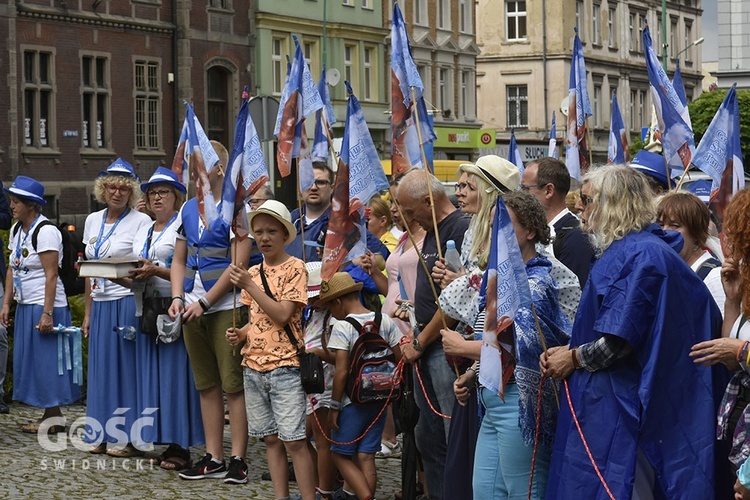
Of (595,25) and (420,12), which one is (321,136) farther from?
(595,25)

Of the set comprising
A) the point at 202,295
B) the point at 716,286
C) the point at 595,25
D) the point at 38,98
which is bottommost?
the point at 202,295

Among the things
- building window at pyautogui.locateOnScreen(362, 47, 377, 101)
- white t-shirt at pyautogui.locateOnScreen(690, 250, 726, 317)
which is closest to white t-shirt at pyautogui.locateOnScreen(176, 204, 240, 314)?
white t-shirt at pyautogui.locateOnScreen(690, 250, 726, 317)

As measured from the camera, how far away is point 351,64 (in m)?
48.9

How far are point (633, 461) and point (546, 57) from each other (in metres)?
60.2

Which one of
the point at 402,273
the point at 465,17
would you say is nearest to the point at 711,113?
the point at 465,17

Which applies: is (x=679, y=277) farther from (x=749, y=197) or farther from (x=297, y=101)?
(x=297, y=101)

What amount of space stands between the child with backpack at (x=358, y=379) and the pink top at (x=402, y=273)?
281 millimetres

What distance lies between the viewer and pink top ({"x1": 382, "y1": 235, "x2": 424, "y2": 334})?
770 centimetres

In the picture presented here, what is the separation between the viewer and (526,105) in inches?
2547

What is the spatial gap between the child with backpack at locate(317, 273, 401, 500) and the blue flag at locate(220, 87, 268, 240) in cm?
107

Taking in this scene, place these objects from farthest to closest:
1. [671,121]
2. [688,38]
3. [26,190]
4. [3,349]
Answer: [688,38] < [3,349] < [26,190] < [671,121]

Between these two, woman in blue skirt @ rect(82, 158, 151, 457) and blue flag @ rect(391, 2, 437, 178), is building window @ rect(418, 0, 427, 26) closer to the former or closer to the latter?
woman in blue skirt @ rect(82, 158, 151, 457)

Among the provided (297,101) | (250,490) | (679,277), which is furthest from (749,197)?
(297,101)

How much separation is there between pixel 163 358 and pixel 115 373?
1.43 feet
